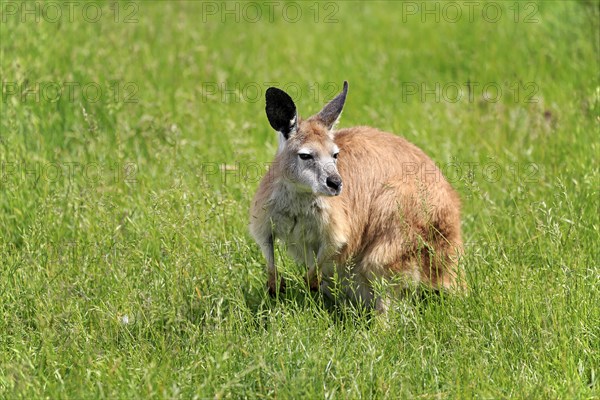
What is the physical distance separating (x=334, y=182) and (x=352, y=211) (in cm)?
52

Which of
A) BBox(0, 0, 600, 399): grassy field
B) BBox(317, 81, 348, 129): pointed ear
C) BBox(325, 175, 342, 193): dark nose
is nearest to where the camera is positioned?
BBox(0, 0, 600, 399): grassy field

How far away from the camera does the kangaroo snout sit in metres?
4.92

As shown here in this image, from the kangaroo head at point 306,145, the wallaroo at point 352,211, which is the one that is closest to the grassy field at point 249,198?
the wallaroo at point 352,211

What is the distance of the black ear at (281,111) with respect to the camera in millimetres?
5059

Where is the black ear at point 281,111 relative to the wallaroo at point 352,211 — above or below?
above

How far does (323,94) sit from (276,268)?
356 cm

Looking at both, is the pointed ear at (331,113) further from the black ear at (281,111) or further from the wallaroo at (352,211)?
the black ear at (281,111)

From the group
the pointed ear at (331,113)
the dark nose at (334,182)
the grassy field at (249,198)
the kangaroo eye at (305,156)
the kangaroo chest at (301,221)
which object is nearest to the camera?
the grassy field at (249,198)

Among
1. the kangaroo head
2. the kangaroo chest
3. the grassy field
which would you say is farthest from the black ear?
the grassy field

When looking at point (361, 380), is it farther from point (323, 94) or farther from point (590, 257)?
point (323, 94)

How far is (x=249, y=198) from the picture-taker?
6.13 m


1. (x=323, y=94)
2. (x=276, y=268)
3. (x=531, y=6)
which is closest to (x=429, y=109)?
(x=323, y=94)

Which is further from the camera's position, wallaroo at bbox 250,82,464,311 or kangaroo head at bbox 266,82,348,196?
wallaroo at bbox 250,82,464,311

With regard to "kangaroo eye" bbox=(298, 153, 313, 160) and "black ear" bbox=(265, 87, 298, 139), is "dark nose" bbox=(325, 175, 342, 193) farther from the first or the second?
"black ear" bbox=(265, 87, 298, 139)
